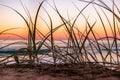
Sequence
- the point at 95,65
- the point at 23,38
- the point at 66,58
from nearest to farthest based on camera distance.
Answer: the point at 95,65, the point at 66,58, the point at 23,38

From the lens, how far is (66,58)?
1.39 metres

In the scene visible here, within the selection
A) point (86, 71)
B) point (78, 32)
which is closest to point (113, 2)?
point (78, 32)

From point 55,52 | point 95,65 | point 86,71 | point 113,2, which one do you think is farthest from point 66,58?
point 113,2

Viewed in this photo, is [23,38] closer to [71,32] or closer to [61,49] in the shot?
[61,49]

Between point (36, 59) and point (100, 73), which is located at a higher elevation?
point (36, 59)

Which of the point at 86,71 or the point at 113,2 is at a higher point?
the point at 113,2

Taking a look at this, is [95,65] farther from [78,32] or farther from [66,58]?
[78,32]

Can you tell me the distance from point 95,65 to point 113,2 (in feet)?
1.56

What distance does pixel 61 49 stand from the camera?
1.61m

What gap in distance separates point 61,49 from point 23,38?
0.33m

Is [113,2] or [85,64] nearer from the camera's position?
[85,64]

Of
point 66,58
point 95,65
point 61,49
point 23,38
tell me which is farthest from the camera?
point 23,38

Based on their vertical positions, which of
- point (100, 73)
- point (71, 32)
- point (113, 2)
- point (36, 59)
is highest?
point (113, 2)

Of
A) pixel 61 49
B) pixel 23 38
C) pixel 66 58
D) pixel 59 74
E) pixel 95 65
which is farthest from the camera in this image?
pixel 23 38
